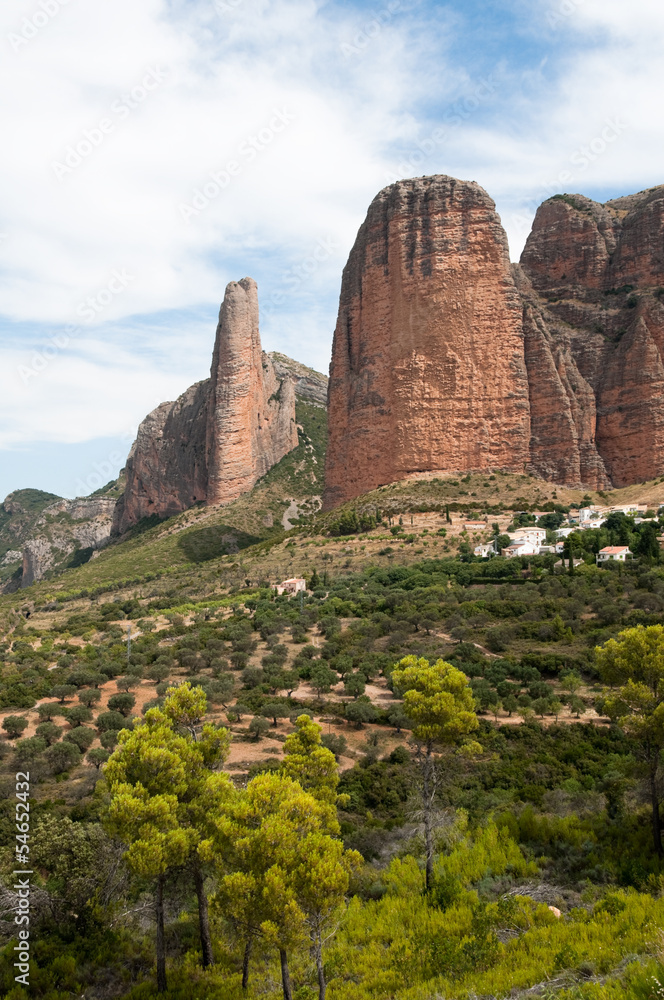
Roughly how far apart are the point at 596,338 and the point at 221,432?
42012mm

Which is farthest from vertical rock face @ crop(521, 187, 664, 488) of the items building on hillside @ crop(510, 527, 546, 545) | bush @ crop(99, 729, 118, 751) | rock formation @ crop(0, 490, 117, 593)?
rock formation @ crop(0, 490, 117, 593)

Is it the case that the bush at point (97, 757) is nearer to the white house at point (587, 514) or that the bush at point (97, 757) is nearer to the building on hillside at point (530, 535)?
the building on hillside at point (530, 535)

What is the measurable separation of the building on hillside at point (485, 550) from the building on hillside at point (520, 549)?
75 cm

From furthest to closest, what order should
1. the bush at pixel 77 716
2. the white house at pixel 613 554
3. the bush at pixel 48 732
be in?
the white house at pixel 613 554 < the bush at pixel 77 716 < the bush at pixel 48 732

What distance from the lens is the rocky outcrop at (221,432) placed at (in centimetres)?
7869

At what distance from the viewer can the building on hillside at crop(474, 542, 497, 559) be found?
41.3 meters

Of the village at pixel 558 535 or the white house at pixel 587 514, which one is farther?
the white house at pixel 587 514

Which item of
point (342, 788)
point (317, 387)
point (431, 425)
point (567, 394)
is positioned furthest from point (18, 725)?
point (317, 387)

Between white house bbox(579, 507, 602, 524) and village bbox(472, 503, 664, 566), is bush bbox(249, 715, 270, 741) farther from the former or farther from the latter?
white house bbox(579, 507, 602, 524)

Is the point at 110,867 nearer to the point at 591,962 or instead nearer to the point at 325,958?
the point at 325,958

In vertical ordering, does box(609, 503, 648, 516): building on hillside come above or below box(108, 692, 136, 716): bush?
above

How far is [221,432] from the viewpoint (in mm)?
78062

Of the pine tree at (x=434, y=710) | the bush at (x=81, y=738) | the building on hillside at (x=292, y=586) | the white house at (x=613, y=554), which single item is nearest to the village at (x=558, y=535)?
the white house at (x=613, y=554)

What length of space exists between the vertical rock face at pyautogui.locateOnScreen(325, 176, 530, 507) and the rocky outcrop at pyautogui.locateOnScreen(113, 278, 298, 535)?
26733 mm
